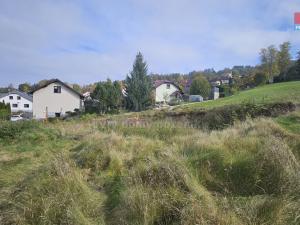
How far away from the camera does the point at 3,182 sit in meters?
4.50

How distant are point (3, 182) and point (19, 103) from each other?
2560 inches

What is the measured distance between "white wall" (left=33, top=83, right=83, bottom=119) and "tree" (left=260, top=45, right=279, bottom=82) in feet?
132

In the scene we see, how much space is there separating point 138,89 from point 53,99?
1345cm

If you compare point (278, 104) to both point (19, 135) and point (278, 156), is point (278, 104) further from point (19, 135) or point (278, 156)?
point (19, 135)

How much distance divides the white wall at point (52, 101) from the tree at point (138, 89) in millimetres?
8648

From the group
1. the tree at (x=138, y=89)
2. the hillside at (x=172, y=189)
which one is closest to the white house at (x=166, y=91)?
the tree at (x=138, y=89)

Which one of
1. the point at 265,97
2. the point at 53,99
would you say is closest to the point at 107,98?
the point at 53,99

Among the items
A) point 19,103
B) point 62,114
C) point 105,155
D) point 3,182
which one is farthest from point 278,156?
point 19,103

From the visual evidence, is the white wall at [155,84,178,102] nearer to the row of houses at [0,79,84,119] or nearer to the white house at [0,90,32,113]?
the row of houses at [0,79,84,119]

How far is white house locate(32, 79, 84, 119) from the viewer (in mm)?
39250

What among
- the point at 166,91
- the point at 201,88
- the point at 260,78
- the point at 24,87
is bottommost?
the point at 166,91

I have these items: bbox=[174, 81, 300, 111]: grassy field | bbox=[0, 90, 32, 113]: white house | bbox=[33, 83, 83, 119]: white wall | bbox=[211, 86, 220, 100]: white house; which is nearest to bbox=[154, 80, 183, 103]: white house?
bbox=[211, 86, 220, 100]: white house

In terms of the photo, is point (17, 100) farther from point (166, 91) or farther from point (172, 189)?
point (172, 189)

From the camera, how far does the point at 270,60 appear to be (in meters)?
55.6
